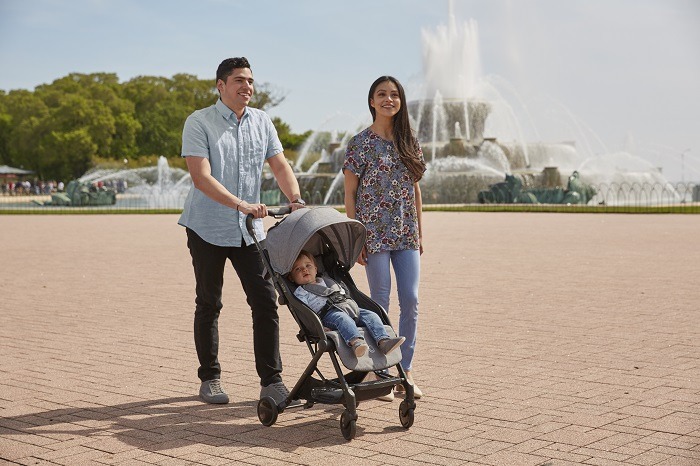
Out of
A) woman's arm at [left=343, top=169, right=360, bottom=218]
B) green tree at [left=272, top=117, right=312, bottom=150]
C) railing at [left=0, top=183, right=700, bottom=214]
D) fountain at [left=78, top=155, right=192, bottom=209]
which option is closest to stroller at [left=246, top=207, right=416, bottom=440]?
woman's arm at [left=343, top=169, right=360, bottom=218]

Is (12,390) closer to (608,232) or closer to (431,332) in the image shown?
(431,332)

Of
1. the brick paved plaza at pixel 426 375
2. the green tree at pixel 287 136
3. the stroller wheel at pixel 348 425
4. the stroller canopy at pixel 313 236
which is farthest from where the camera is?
the green tree at pixel 287 136

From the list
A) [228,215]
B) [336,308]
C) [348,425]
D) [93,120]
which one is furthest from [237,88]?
[93,120]

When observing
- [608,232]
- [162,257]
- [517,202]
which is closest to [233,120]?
[162,257]

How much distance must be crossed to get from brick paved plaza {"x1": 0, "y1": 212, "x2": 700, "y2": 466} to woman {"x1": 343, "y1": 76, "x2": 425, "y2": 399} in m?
0.65

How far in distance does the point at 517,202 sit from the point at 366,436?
1285 inches

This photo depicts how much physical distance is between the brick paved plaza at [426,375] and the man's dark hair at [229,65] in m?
1.85

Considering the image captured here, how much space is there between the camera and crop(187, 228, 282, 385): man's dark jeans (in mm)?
5777

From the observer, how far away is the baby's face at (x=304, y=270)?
548 cm

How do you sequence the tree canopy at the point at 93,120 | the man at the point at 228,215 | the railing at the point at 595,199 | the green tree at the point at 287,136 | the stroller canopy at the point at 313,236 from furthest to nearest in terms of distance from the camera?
the green tree at the point at 287,136
the tree canopy at the point at 93,120
the railing at the point at 595,199
the man at the point at 228,215
the stroller canopy at the point at 313,236

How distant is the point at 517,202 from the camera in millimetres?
37094

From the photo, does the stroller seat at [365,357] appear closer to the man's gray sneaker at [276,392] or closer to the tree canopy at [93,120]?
the man's gray sneaker at [276,392]

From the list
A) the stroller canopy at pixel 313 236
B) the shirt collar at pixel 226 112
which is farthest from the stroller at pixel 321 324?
the shirt collar at pixel 226 112

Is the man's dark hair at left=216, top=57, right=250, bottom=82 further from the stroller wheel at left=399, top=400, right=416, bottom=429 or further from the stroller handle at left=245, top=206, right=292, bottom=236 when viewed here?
the stroller wheel at left=399, top=400, right=416, bottom=429
